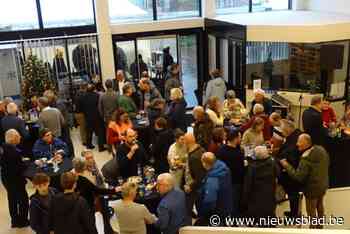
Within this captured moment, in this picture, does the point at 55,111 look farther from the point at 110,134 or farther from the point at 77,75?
the point at 77,75

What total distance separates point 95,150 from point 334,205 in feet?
16.0

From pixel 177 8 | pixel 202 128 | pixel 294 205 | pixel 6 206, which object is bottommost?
pixel 6 206

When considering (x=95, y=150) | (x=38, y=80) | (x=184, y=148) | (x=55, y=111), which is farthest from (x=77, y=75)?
(x=184, y=148)

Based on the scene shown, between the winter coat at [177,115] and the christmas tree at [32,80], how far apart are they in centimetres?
360

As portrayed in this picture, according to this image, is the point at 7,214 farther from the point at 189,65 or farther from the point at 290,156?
the point at 189,65

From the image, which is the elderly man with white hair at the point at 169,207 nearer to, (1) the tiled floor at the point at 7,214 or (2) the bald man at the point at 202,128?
(2) the bald man at the point at 202,128

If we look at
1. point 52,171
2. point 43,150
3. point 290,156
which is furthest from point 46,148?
point 290,156

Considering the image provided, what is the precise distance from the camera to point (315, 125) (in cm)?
682

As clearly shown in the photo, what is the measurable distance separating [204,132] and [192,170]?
37.0 inches

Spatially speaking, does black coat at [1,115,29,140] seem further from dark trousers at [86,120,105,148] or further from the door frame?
the door frame

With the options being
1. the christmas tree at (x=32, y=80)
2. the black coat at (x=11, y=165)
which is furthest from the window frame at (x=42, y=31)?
the black coat at (x=11, y=165)

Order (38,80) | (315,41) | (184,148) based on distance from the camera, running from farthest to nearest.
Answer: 1. (38,80)
2. (315,41)
3. (184,148)

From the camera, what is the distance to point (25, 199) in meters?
6.25

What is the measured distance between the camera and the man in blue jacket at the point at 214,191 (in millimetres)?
4938
